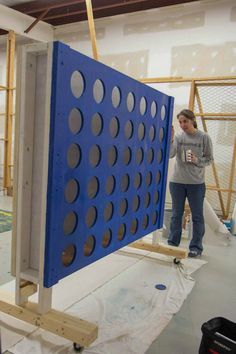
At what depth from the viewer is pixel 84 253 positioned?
1.67m

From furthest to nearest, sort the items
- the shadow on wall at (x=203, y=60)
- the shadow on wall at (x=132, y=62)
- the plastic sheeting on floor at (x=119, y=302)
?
the shadow on wall at (x=132, y=62), the shadow on wall at (x=203, y=60), the plastic sheeting on floor at (x=119, y=302)

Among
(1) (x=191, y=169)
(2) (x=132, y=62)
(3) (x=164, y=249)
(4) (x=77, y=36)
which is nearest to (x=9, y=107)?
(4) (x=77, y=36)

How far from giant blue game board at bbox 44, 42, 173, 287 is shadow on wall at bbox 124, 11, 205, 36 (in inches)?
118

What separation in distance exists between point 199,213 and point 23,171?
6.44 ft

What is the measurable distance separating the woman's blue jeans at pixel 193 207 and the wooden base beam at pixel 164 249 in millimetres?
304

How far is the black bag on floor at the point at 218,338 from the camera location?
128 cm

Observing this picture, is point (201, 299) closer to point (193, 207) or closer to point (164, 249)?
point (164, 249)

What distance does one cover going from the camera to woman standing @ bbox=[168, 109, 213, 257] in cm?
286

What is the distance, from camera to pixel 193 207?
2.97 m

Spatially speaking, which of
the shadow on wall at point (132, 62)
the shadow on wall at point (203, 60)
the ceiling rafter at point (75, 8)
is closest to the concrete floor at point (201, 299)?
the shadow on wall at point (203, 60)

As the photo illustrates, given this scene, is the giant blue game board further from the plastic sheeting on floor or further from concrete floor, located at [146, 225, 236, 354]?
concrete floor, located at [146, 225, 236, 354]

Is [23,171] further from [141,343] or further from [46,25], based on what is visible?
[46,25]

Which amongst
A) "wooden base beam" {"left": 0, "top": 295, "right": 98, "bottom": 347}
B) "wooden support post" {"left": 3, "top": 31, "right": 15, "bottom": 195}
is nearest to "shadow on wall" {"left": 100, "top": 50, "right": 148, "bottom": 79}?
"wooden support post" {"left": 3, "top": 31, "right": 15, "bottom": 195}

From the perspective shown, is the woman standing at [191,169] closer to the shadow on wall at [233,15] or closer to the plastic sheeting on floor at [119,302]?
the plastic sheeting on floor at [119,302]
